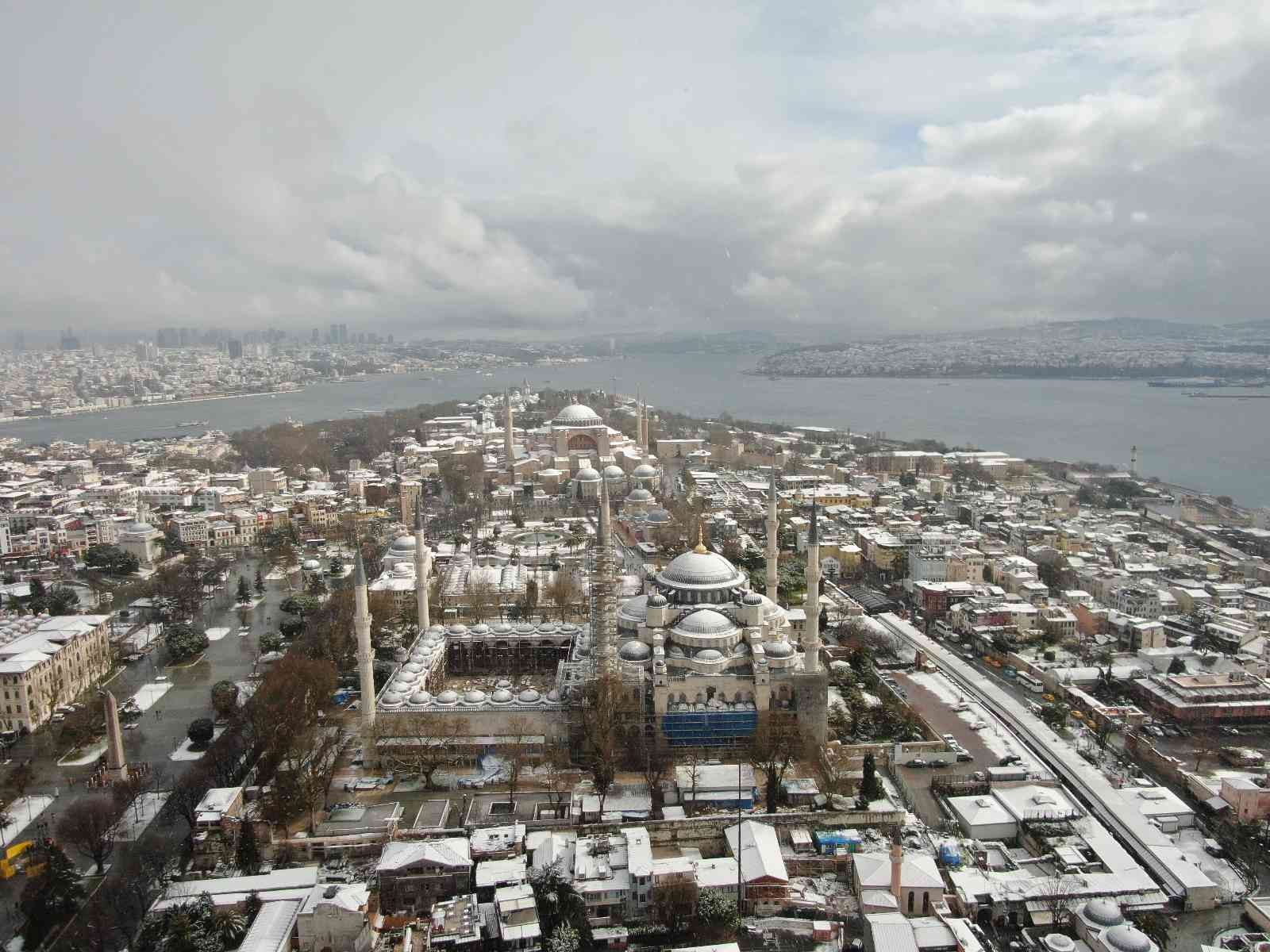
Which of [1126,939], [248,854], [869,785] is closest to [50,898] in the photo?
[248,854]

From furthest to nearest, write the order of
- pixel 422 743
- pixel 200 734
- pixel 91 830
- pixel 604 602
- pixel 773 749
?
pixel 604 602
pixel 200 734
pixel 422 743
pixel 773 749
pixel 91 830

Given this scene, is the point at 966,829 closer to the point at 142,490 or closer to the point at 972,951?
the point at 972,951

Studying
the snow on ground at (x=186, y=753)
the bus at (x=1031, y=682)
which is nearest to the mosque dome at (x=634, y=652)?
the snow on ground at (x=186, y=753)

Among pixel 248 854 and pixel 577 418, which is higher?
pixel 577 418

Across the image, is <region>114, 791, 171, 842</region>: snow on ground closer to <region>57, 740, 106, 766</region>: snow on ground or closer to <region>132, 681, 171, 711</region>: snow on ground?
<region>57, 740, 106, 766</region>: snow on ground

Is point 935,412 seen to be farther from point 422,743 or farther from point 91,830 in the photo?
point 91,830

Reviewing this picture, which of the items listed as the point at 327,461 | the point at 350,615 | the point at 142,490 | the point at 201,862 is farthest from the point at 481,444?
the point at 201,862
